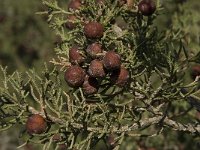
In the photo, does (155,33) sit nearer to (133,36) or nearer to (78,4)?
(133,36)

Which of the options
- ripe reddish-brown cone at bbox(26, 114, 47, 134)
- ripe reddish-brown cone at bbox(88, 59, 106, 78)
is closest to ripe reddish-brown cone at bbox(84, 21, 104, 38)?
ripe reddish-brown cone at bbox(88, 59, 106, 78)

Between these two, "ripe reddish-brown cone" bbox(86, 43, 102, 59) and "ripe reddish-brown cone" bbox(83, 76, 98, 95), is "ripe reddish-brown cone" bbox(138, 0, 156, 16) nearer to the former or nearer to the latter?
"ripe reddish-brown cone" bbox(86, 43, 102, 59)

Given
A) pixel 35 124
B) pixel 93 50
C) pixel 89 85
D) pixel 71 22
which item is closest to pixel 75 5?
pixel 71 22

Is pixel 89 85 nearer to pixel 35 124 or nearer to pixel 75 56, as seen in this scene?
pixel 75 56

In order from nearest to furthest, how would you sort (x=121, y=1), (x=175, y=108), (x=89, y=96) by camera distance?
1. (x=89, y=96)
2. (x=121, y=1)
3. (x=175, y=108)

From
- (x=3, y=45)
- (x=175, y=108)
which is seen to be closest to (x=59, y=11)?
(x=175, y=108)
